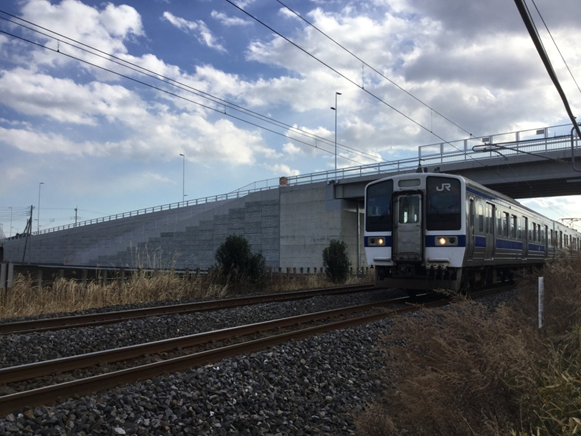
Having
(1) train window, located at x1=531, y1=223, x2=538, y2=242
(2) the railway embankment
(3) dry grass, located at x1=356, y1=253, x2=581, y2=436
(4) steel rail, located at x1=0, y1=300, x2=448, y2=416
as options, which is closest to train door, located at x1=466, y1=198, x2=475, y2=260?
(2) the railway embankment

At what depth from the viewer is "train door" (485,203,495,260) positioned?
14703mm

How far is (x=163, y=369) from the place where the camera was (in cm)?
611

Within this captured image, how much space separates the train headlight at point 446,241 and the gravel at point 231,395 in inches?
210

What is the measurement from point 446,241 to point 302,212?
24.4 metres

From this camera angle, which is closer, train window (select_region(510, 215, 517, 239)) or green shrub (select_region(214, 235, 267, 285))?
train window (select_region(510, 215, 517, 239))

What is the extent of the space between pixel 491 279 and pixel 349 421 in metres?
13.5

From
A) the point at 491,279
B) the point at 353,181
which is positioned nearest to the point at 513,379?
the point at 491,279

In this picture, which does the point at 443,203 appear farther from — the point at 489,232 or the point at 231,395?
the point at 231,395

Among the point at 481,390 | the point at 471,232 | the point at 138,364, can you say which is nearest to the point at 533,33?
the point at 481,390

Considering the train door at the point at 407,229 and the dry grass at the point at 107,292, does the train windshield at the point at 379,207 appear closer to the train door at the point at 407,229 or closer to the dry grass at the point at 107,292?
the train door at the point at 407,229

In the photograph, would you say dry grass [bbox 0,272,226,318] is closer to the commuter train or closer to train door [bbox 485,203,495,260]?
the commuter train

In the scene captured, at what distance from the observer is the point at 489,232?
1496cm

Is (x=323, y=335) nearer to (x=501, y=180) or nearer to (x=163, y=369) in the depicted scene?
(x=163, y=369)

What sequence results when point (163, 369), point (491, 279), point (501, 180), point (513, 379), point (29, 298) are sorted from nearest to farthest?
1. point (513, 379)
2. point (163, 369)
3. point (29, 298)
4. point (491, 279)
5. point (501, 180)
